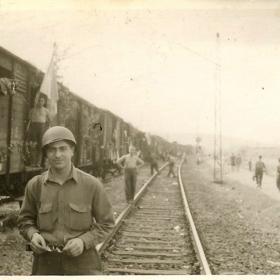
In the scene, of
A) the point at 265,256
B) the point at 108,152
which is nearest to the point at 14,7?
the point at 265,256

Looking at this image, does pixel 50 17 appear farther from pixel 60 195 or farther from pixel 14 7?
pixel 60 195

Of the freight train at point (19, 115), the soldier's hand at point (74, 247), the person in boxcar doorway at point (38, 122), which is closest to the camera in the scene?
the soldier's hand at point (74, 247)

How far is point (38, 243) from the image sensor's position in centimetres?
251

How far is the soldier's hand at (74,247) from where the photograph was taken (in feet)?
8.18

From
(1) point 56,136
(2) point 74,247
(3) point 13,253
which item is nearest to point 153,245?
(3) point 13,253

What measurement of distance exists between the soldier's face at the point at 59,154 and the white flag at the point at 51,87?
9.50ft

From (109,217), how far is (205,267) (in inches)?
84.1

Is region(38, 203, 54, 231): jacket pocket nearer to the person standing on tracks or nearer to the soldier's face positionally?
the soldier's face

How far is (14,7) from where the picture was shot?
15.1 feet

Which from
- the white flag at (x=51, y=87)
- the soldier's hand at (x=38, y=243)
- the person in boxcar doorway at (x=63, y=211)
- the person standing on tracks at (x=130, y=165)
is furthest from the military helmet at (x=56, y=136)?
the person standing on tracks at (x=130, y=165)

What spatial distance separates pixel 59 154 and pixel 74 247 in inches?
22.2

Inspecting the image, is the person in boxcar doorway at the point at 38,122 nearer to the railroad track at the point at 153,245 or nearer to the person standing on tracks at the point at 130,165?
the railroad track at the point at 153,245

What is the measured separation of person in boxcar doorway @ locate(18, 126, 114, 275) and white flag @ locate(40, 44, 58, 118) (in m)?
2.96

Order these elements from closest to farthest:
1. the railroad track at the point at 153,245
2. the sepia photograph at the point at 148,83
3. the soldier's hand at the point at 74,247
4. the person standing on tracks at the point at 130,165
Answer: the soldier's hand at the point at 74,247 → the railroad track at the point at 153,245 → the sepia photograph at the point at 148,83 → the person standing on tracks at the point at 130,165
